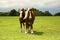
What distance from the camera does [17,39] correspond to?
13.9 m

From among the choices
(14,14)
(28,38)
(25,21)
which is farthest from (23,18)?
(14,14)

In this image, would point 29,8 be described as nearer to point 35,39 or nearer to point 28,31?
point 28,31

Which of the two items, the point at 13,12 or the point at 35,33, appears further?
the point at 13,12

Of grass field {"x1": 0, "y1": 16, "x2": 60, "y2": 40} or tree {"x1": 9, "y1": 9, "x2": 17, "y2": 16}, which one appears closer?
grass field {"x1": 0, "y1": 16, "x2": 60, "y2": 40}

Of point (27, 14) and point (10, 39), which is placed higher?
point (27, 14)

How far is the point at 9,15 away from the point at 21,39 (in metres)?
32.3

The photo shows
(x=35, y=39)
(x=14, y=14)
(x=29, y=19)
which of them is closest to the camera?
(x=35, y=39)

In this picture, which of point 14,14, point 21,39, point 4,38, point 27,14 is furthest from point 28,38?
point 14,14

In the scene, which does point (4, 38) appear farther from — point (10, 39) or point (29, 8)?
point (29, 8)

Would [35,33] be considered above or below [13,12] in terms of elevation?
above

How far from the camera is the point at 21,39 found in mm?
13914

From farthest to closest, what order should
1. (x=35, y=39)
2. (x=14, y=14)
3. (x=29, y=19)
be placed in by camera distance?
(x=14, y=14)
(x=29, y=19)
(x=35, y=39)

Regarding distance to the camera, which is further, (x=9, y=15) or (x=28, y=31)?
(x=9, y=15)

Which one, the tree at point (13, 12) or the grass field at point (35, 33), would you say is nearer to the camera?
the grass field at point (35, 33)
